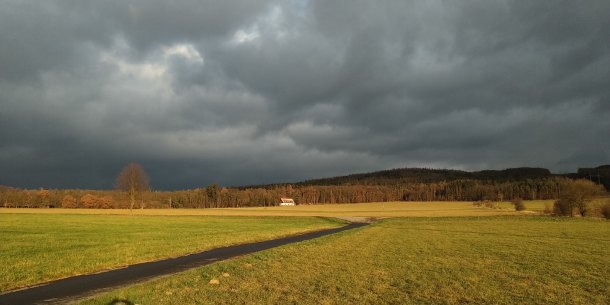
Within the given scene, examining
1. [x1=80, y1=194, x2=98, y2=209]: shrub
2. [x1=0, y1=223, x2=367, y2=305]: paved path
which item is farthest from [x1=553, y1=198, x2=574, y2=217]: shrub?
[x1=80, y1=194, x2=98, y2=209]: shrub

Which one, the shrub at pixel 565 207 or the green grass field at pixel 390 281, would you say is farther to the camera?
the shrub at pixel 565 207

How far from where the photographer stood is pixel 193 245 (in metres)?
32.1

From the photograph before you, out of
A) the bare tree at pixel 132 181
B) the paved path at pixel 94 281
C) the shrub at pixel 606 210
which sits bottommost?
the shrub at pixel 606 210

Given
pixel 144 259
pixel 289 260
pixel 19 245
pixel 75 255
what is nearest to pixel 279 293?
pixel 289 260

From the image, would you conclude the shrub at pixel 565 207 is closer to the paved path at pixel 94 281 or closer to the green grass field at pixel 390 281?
the green grass field at pixel 390 281

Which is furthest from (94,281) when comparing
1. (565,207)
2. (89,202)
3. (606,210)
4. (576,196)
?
(89,202)

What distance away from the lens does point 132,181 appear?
100 meters

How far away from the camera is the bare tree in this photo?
99938 mm

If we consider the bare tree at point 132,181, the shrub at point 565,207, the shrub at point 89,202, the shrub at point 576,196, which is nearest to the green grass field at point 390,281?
the shrub at point 576,196

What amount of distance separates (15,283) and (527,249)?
96.5 feet

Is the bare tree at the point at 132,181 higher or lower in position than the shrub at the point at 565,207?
higher

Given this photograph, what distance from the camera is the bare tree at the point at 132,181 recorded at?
9994 centimetres

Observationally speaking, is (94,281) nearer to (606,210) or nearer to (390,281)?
(390,281)

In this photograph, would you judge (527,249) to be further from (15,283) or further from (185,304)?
(15,283)
